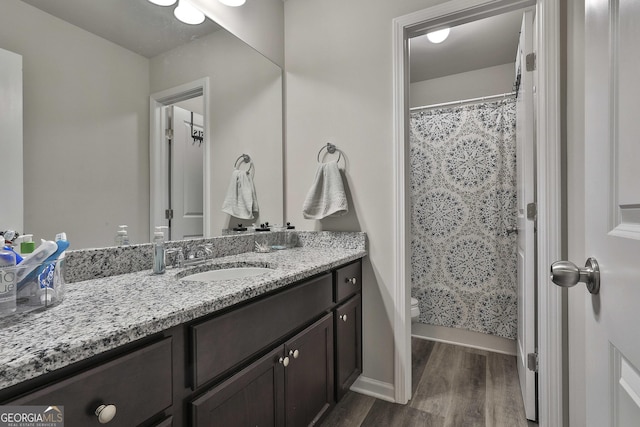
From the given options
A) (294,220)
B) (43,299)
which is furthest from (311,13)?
(43,299)

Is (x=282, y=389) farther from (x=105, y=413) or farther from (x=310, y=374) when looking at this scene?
(x=105, y=413)

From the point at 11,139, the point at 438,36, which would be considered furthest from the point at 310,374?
the point at 438,36

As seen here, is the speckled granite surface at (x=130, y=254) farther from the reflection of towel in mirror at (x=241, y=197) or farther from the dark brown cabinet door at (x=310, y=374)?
the dark brown cabinet door at (x=310, y=374)

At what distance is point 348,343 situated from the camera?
164cm

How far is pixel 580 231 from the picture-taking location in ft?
4.17

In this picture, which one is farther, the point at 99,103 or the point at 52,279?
the point at 99,103

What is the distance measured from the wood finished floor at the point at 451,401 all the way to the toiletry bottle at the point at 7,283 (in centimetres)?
142

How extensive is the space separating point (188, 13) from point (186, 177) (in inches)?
30.8

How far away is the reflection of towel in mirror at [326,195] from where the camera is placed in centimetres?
180

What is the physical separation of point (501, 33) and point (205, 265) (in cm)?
258

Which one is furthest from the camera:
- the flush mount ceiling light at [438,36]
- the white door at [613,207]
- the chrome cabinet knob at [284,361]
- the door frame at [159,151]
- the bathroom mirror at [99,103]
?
the flush mount ceiling light at [438,36]

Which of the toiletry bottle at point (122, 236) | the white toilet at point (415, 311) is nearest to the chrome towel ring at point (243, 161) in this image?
the toiletry bottle at point (122, 236)

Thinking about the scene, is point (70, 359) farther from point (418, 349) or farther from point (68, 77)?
point (418, 349)

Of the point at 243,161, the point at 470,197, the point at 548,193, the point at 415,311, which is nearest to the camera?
the point at 548,193
